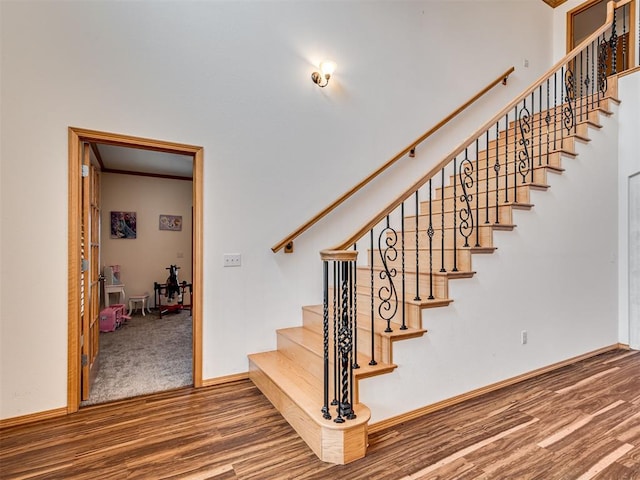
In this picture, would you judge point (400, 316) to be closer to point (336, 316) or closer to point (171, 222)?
point (336, 316)

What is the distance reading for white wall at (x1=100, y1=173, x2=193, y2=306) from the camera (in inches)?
259

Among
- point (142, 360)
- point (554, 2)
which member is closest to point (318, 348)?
point (142, 360)

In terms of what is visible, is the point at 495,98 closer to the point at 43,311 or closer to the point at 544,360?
the point at 544,360

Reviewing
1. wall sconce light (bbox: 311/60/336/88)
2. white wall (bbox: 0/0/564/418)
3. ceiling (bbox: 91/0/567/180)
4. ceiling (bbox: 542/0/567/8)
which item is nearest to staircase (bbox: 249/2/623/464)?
white wall (bbox: 0/0/564/418)

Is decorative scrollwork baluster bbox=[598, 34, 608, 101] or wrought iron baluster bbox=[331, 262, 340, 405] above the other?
decorative scrollwork baluster bbox=[598, 34, 608, 101]

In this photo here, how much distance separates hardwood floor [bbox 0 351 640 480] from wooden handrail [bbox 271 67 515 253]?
1.36 metres

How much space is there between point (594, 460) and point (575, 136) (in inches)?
120

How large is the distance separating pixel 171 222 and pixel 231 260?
455 cm

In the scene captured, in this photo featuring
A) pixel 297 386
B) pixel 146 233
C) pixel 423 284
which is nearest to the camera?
pixel 297 386

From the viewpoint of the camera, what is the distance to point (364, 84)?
12.8 feet

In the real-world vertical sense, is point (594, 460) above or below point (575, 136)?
below

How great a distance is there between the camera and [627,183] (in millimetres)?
4102

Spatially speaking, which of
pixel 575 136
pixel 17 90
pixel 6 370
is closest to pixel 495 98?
pixel 575 136

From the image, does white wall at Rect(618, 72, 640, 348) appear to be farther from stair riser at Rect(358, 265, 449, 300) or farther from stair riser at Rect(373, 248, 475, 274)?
stair riser at Rect(358, 265, 449, 300)
